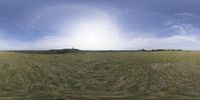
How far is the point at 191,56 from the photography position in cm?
13125

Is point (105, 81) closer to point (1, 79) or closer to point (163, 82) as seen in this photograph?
point (163, 82)

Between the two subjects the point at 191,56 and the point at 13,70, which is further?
the point at 191,56

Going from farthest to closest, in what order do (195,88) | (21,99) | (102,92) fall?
(195,88) → (102,92) → (21,99)

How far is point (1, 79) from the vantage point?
9288cm

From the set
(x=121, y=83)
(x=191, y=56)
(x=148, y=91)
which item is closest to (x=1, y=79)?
(x=121, y=83)

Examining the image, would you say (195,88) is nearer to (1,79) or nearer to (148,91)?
(148,91)

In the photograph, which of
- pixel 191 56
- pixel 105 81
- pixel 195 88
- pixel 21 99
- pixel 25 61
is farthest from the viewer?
pixel 191 56

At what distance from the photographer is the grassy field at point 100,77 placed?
80125 mm

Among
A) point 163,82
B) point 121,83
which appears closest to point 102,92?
point 121,83

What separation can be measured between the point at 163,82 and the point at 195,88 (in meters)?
8.21

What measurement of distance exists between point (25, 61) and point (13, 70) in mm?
13313

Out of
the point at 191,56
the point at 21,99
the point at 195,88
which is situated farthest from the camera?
the point at 191,56

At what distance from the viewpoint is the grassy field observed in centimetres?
8012

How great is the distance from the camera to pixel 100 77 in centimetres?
10238
